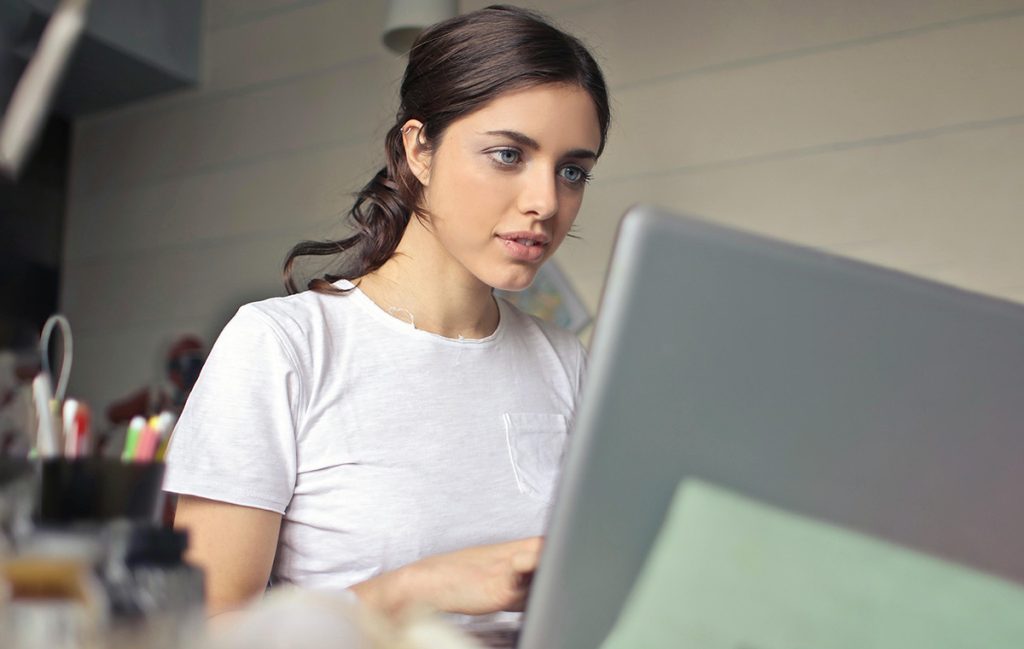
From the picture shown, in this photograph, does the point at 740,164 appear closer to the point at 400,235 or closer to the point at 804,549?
the point at 400,235

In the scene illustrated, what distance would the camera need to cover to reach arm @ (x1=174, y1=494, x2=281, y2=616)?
97 cm

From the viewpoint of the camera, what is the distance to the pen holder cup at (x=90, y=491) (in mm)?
407

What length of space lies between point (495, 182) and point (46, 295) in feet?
8.30

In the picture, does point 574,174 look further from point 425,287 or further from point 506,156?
point 425,287

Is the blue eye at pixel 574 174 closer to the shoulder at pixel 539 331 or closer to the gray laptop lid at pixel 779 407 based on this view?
the shoulder at pixel 539 331

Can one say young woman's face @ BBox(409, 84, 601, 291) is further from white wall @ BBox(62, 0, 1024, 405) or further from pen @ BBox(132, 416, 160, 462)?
white wall @ BBox(62, 0, 1024, 405)

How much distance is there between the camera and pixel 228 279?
3.01 metres

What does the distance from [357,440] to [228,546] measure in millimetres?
197

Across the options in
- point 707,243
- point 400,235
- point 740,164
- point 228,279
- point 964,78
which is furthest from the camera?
point 228,279

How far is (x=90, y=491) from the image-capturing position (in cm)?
41

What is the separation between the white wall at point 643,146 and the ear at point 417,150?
1.15 m

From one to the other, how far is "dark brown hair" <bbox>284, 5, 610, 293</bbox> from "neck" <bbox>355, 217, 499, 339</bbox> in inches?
1.1

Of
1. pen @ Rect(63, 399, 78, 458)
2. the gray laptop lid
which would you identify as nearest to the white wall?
the gray laptop lid

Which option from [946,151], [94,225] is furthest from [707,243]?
[94,225]
